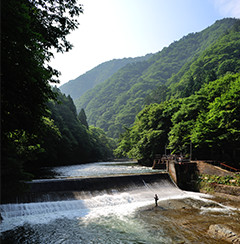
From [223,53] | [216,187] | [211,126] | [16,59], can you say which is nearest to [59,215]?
A: [16,59]

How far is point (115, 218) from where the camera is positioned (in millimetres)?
13875

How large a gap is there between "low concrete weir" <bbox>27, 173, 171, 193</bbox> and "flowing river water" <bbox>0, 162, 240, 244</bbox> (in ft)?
1.95

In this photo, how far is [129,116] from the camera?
150m

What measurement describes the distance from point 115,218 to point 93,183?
621 cm

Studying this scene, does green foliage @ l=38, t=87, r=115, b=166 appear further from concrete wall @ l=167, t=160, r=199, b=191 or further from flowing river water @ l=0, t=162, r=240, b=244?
flowing river water @ l=0, t=162, r=240, b=244

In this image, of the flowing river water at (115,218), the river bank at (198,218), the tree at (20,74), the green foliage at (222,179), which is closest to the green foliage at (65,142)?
the flowing river water at (115,218)

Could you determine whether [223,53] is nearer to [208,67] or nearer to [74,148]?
[208,67]

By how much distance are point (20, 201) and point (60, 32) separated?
12692mm

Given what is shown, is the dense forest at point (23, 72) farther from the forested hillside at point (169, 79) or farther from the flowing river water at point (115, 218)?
the forested hillside at point (169, 79)

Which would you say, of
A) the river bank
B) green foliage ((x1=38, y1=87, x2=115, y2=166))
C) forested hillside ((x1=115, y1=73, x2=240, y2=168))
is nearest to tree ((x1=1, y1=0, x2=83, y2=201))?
the river bank

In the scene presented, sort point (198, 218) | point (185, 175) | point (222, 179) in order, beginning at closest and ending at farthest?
point (198, 218), point (222, 179), point (185, 175)

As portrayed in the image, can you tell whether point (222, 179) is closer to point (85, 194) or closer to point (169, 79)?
point (85, 194)

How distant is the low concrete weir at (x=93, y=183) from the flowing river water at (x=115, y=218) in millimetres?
594

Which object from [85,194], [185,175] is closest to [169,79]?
[185,175]
